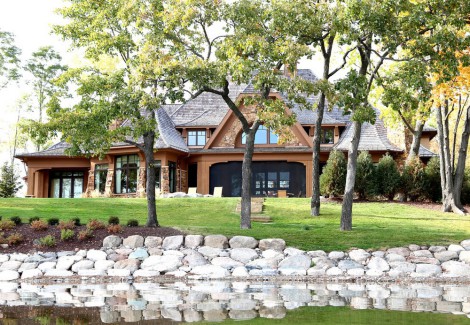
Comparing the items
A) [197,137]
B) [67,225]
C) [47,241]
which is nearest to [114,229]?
[67,225]

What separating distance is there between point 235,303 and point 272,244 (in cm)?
578

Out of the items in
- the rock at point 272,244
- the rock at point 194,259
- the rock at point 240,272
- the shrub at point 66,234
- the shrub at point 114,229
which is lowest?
the rock at point 240,272

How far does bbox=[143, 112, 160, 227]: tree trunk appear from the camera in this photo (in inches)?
664

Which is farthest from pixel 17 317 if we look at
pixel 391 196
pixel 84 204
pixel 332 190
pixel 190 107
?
pixel 190 107

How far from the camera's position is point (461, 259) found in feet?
47.8

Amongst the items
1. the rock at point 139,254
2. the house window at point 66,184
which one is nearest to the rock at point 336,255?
the rock at point 139,254

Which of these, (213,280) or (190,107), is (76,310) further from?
(190,107)

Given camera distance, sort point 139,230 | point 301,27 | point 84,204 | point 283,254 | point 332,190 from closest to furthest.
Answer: point 283,254, point 139,230, point 301,27, point 84,204, point 332,190

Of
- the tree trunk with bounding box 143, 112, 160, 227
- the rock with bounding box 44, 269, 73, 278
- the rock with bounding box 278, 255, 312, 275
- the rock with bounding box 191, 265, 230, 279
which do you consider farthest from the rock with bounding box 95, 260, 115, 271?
the rock with bounding box 278, 255, 312, 275

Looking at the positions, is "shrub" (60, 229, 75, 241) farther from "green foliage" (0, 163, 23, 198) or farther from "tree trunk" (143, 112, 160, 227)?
"green foliage" (0, 163, 23, 198)

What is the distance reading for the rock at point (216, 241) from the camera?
14.9 m

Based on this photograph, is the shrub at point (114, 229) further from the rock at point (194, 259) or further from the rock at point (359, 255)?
the rock at point (359, 255)

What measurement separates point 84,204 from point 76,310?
16.4m

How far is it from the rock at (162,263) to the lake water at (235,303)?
1.33 m
